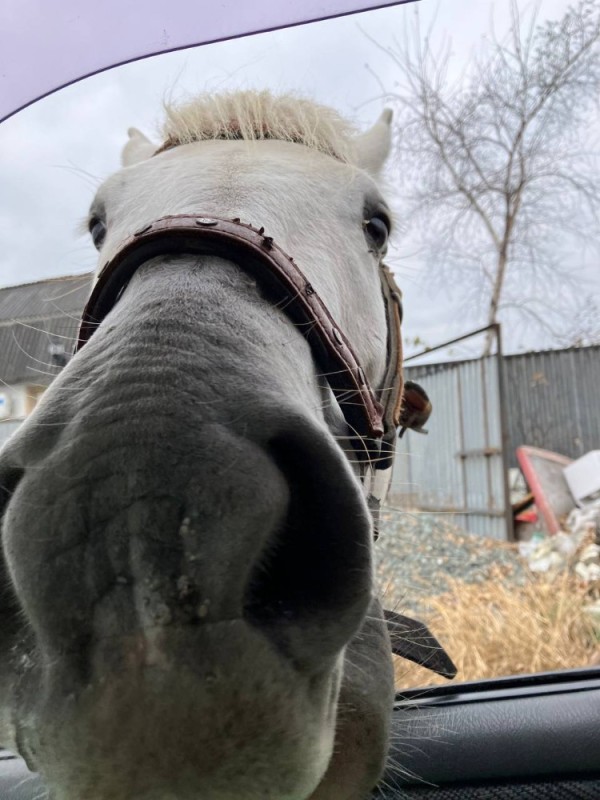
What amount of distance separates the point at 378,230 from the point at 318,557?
121 cm

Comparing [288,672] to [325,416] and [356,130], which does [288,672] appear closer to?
[325,416]

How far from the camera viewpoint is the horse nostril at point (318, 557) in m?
0.67

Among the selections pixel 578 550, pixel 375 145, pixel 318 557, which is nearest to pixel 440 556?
pixel 578 550

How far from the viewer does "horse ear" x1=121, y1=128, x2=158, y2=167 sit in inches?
91.4

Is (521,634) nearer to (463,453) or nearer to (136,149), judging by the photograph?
(136,149)

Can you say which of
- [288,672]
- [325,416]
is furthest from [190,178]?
[288,672]

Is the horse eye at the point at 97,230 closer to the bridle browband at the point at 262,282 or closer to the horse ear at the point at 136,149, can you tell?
the horse ear at the point at 136,149

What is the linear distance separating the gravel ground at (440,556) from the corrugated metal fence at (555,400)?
1.97m

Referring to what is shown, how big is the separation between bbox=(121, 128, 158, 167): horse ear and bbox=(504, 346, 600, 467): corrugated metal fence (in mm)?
6260

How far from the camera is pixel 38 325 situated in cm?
185

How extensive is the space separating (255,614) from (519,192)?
7670 mm

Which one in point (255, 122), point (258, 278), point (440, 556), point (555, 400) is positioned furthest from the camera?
point (555, 400)

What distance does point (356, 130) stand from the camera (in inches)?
87.9

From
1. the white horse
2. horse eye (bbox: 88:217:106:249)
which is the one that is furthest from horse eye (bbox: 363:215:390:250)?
the white horse
